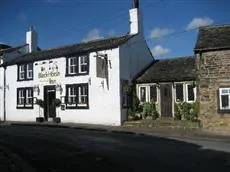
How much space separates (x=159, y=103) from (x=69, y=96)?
7.39 m

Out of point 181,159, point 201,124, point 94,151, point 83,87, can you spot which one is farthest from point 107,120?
point 181,159

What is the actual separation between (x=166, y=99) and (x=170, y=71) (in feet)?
7.85

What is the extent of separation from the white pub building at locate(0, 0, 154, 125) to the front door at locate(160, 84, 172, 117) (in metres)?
2.73

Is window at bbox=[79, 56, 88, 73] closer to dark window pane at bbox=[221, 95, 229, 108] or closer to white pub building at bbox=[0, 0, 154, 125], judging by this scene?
white pub building at bbox=[0, 0, 154, 125]

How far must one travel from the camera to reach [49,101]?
32281mm

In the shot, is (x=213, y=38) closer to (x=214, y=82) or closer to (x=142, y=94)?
(x=214, y=82)

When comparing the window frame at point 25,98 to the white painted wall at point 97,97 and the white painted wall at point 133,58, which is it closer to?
the white painted wall at point 97,97

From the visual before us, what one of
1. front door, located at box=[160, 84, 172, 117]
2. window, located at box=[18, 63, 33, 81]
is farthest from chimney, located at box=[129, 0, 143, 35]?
window, located at box=[18, 63, 33, 81]

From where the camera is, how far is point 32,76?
33.8 m

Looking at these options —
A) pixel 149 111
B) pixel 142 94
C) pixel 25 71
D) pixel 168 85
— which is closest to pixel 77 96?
pixel 142 94

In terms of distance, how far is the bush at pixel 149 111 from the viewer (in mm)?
27375

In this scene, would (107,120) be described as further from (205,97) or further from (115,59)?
(205,97)

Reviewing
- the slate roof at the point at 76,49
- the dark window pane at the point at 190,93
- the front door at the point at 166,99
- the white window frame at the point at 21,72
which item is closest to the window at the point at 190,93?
the dark window pane at the point at 190,93

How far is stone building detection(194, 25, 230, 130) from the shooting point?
21.7m
